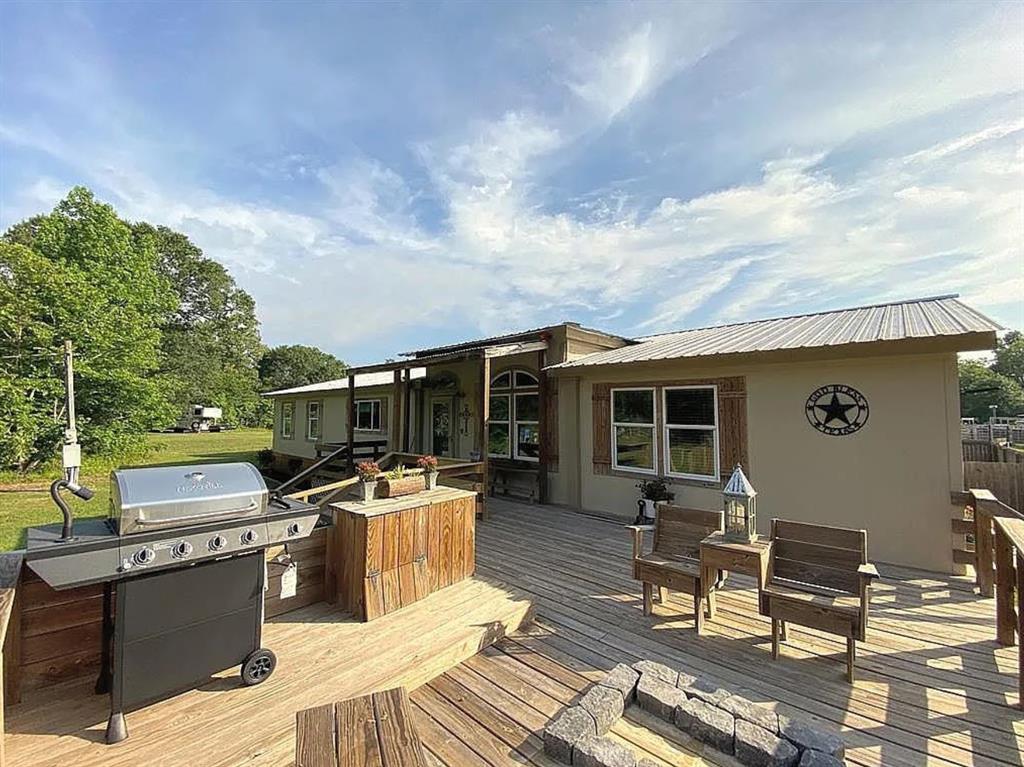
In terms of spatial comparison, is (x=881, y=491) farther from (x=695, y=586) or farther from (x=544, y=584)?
(x=544, y=584)

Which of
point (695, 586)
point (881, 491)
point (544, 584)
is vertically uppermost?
point (881, 491)

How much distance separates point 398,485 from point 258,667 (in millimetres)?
1806

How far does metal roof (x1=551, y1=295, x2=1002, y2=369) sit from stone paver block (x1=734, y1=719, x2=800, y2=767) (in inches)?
174

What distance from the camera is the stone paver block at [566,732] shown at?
7.07 feet

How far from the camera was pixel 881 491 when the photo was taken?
5203 mm

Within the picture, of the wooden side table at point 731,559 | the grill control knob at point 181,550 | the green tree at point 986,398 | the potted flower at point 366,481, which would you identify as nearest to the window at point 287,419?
the potted flower at point 366,481

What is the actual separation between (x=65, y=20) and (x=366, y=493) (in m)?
7.30

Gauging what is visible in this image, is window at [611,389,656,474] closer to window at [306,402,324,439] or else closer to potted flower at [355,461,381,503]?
potted flower at [355,461,381,503]

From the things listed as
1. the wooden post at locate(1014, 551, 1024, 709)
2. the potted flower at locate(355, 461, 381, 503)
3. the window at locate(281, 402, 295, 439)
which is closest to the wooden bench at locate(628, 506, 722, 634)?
the wooden post at locate(1014, 551, 1024, 709)

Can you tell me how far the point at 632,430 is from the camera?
24.8ft

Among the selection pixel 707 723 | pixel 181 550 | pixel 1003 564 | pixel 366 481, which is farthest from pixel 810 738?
pixel 366 481

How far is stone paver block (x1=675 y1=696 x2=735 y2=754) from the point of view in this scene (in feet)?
7.34

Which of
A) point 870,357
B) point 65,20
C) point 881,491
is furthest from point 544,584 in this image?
point 65,20

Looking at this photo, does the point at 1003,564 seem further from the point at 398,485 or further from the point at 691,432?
the point at 398,485
